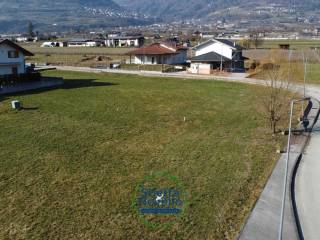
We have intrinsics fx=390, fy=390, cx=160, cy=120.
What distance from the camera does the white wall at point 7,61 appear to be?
40750mm

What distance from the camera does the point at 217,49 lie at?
206ft

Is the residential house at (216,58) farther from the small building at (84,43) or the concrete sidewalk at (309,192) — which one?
the small building at (84,43)

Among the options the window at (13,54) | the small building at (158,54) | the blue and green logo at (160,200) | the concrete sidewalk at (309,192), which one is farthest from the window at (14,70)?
the concrete sidewalk at (309,192)

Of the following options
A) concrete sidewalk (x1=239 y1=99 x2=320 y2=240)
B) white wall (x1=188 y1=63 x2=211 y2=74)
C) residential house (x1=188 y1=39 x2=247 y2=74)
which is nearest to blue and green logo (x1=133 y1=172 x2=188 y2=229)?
concrete sidewalk (x1=239 y1=99 x2=320 y2=240)

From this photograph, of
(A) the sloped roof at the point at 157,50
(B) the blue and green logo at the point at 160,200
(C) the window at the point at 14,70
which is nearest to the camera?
(B) the blue and green logo at the point at 160,200

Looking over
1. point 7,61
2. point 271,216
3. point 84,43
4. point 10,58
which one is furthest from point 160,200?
point 84,43

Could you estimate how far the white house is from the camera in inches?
1604

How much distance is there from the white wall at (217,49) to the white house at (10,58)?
3042cm

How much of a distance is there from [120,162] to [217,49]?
155 ft

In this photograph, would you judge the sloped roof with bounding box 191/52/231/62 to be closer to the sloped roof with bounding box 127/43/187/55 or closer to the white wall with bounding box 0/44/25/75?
the sloped roof with bounding box 127/43/187/55

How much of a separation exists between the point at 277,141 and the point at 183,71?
40.0 metres

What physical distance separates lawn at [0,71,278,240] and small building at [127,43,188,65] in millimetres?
33341

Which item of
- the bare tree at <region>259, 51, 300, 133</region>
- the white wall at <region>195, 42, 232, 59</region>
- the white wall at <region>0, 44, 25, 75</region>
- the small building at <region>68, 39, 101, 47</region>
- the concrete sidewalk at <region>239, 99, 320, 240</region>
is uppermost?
the small building at <region>68, 39, 101, 47</region>

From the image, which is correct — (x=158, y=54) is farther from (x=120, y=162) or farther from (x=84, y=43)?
(x=84, y=43)
